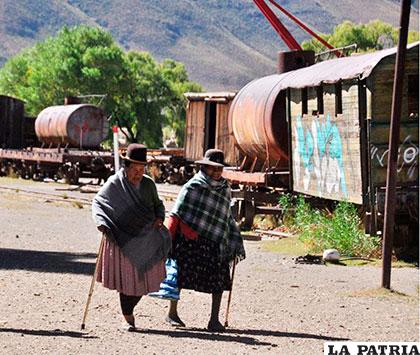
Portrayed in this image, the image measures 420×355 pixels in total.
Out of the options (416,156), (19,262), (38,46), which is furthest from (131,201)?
(38,46)

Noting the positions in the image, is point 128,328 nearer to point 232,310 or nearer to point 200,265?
point 200,265

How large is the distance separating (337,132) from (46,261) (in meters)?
4.85

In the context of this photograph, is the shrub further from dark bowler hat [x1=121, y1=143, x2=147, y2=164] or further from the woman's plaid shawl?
dark bowler hat [x1=121, y1=143, x2=147, y2=164]

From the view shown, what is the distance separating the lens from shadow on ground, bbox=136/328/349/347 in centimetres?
935

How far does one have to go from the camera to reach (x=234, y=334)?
9.71m

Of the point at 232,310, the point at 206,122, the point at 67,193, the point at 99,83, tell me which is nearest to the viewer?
the point at 232,310

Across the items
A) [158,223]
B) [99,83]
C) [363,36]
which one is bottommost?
[158,223]

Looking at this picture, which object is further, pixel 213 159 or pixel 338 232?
pixel 338 232

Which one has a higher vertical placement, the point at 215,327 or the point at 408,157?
the point at 408,157

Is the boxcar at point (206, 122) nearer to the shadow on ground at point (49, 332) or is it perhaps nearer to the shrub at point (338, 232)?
the shrub at point (338, 232)

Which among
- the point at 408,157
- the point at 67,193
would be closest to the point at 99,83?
the point at 67,193

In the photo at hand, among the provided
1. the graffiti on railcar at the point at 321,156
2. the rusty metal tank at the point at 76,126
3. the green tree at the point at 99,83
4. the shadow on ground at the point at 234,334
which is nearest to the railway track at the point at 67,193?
the rusty metal tank at the point at 76,126

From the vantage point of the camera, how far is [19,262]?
50.2 ft

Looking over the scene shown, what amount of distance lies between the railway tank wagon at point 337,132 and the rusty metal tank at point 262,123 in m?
0.02
